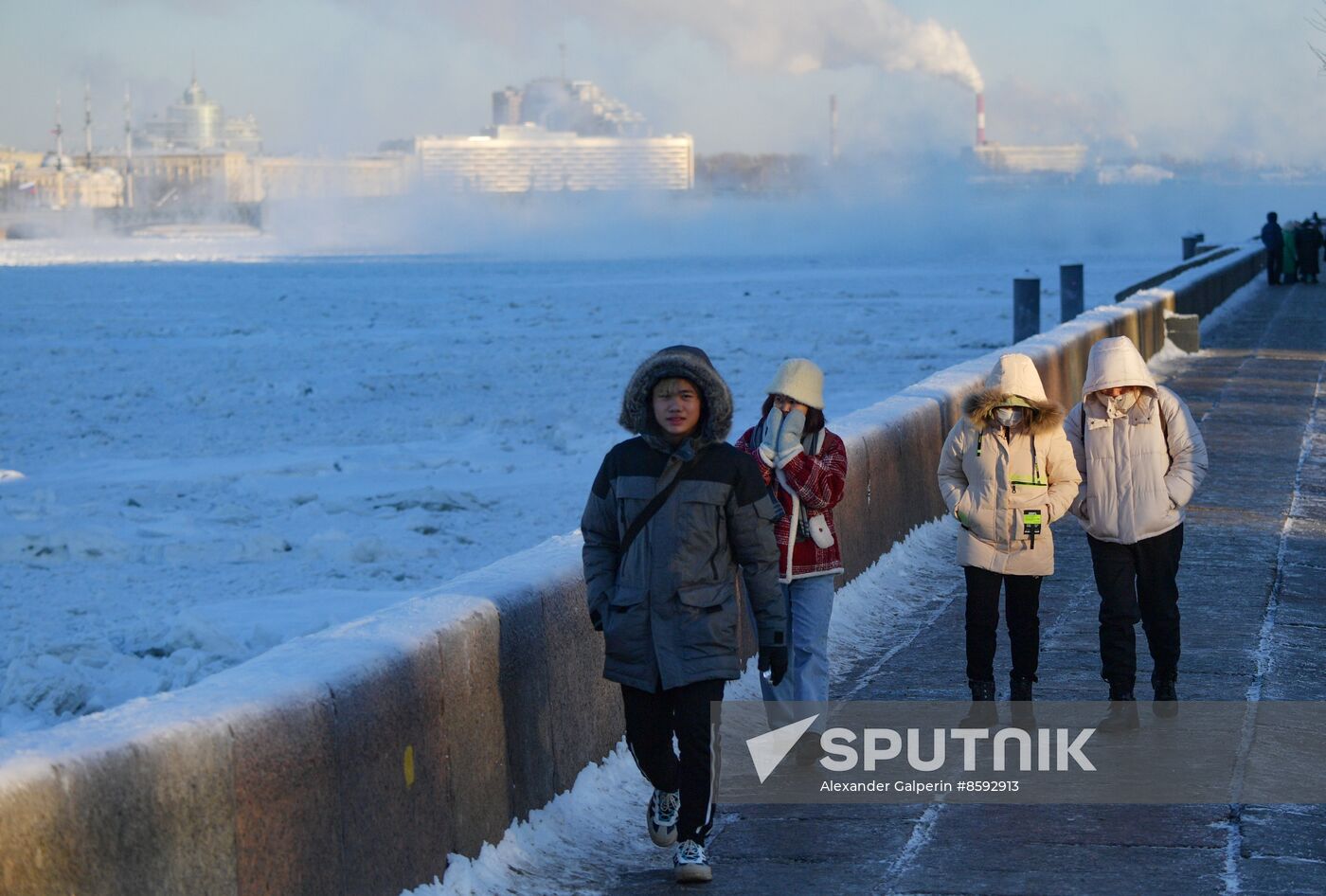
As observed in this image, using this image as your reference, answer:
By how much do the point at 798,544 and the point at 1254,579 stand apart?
12.1ft

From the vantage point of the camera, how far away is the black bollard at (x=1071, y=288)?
24641mm

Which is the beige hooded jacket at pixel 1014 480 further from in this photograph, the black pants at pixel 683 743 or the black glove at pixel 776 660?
the black pants at pixel 683 743

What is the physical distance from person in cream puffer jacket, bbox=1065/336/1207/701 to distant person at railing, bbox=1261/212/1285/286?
99.7 feet

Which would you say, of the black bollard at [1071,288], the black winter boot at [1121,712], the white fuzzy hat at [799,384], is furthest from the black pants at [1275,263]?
the white fuzzy hat at [799,384]

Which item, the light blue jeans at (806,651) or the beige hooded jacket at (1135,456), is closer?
the light blue jeans at (806,651)

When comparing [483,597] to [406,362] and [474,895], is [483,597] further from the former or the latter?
[406,362]

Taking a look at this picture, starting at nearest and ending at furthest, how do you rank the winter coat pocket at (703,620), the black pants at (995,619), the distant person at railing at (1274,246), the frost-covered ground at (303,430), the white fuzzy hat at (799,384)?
the winter coat pocket at (703,620), the white fuzzy hat at (799,384), the black pants at (995,619), the frost-covered ground at (303,430), the distant person at railing at (1274,246)

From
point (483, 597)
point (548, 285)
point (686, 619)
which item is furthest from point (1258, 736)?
point (548, 285)

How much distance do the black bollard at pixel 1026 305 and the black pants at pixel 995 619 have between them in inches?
630

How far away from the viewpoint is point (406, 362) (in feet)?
92.6

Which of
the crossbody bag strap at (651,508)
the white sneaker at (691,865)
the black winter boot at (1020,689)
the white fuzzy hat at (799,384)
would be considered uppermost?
the white fuzzy hat at (799,384)

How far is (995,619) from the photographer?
5.68m

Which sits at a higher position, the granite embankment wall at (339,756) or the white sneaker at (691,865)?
the granite embankment wall at (339,756)

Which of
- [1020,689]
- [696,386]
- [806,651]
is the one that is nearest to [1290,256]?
[1020,689]
